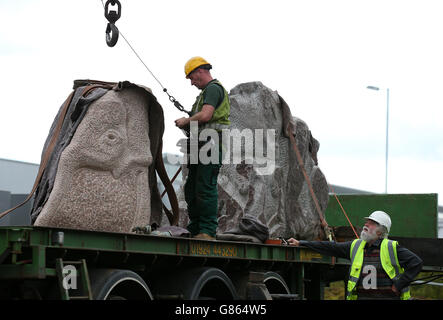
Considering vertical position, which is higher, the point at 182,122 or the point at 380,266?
the point at 182,122

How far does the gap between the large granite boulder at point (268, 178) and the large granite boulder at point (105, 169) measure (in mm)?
2389

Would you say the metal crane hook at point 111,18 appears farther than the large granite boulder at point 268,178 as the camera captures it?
No

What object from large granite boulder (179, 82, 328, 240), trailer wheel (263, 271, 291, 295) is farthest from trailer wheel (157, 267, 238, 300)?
large granite boulder (179, 82, 328, 240)

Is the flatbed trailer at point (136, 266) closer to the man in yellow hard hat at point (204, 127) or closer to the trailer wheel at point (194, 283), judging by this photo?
the trailer wheel at point (194, 283)

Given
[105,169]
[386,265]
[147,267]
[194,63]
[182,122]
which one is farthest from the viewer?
[194,63]

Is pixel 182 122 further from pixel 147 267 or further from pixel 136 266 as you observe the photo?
pixel 136 266

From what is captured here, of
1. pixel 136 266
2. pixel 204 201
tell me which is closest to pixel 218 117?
pixel 204 201

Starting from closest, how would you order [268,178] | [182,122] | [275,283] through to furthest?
[182,122] → [275,283] → [268,178]

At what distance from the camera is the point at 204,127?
8062 mm

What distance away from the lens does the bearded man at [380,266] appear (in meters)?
7.45

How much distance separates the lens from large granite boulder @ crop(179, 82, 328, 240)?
1001cm

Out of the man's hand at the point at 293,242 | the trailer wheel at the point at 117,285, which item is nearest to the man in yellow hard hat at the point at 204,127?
the man's hand at the point at 293,242

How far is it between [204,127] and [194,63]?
688 millimetres
